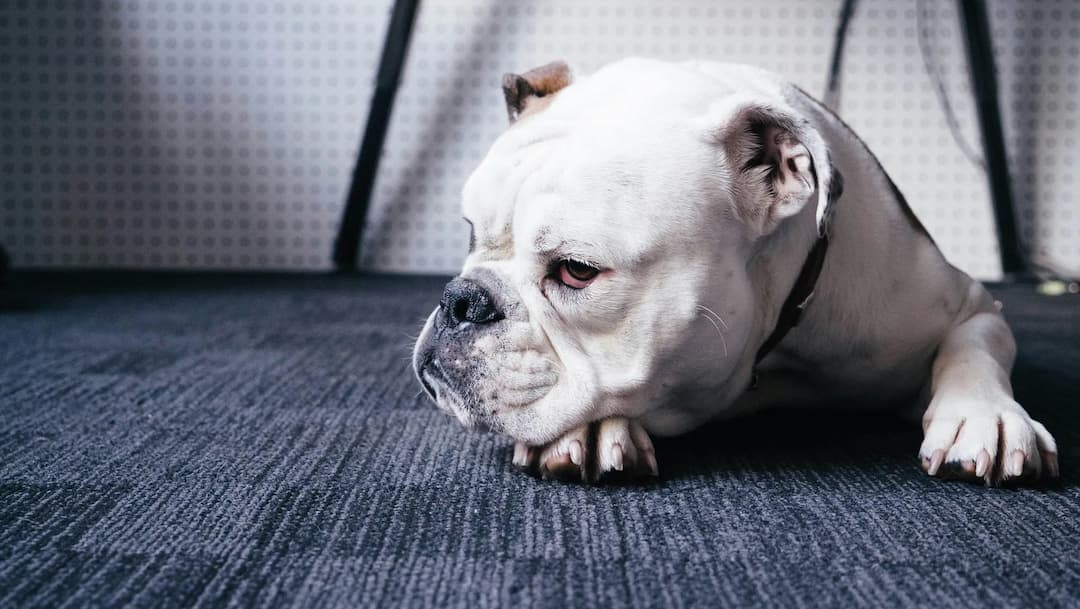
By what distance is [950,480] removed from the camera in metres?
0.93

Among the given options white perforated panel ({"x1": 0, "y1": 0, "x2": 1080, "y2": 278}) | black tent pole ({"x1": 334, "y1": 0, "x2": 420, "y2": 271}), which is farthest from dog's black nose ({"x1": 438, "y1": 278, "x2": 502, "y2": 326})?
white perforated panel ({"x1": 0, "y1": 0, "x2": 1080, "y2": 278})

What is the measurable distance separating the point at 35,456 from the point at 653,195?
737mm

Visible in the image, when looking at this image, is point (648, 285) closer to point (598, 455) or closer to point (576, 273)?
point (576, 273)

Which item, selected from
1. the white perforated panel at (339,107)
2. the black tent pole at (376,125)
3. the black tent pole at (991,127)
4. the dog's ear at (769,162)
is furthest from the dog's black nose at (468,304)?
the black tent pole at (991,127)

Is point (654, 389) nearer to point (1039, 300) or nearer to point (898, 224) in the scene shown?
point (898, 224)

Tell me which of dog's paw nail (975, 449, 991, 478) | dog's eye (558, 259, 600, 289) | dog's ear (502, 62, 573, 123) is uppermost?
dog's ear (502, 62, 573, 123)

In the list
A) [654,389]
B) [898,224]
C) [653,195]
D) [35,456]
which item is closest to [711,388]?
[654,389]

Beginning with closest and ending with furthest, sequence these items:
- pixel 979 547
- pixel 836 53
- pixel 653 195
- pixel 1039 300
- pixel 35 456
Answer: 1. pixel 979 547
2. pixel 653 195
3. pixel 35 456
4. pixel 1039 300
5. pixel 836 53

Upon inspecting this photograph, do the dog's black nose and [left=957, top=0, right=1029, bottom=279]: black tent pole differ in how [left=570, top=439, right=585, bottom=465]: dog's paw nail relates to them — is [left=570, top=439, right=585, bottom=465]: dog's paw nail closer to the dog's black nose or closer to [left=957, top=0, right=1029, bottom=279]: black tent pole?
the dog's black nose

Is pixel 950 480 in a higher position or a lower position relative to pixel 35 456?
higher

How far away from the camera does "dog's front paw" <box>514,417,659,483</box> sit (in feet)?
3.03

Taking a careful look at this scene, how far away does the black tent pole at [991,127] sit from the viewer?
111 inches

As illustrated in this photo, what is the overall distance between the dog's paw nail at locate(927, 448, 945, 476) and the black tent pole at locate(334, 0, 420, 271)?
91.0 inches

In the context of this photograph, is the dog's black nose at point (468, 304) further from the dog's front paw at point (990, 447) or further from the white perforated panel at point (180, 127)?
the white perforated panel at point (180, 127)
